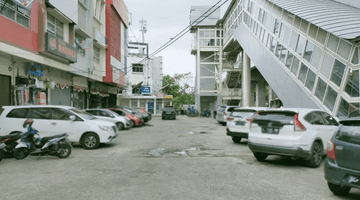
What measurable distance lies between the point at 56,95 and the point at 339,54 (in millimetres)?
17573

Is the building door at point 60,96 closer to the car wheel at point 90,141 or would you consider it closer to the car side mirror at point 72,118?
the car side mirror at point 72,118

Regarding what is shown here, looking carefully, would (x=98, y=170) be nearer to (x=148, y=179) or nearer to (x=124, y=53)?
(x=148, y=179)

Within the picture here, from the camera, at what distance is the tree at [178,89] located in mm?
57638

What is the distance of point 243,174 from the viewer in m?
6.25

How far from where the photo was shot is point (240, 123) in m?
11.3

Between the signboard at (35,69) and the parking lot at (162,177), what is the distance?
26.9ft

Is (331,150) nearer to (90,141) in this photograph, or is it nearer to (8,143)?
(90,141)

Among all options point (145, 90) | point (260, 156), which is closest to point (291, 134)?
point (260, 156)

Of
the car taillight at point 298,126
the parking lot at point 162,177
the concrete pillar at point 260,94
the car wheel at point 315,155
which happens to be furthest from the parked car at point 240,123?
the concrete pillar at point 260,94

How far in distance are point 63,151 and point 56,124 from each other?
227cm

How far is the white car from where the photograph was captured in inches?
406

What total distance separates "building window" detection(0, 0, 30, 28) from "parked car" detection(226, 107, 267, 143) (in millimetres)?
10944

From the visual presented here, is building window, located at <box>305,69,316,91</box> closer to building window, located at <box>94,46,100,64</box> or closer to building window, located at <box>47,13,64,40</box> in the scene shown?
building window, located at <box>47,13,64,40</box>

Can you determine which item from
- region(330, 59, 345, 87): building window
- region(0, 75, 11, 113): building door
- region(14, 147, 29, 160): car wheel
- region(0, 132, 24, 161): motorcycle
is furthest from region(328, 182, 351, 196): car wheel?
region(0, 75, 11, 113): building door
